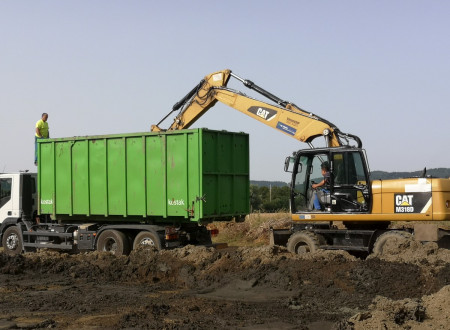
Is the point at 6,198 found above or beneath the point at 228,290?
above

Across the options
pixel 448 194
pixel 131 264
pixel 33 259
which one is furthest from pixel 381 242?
pixel 33 259

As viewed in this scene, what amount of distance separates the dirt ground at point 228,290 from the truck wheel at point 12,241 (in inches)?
129

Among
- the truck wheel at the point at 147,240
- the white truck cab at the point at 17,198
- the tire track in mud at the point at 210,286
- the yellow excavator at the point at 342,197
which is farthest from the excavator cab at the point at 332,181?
the white truck cab at the point at 17,198

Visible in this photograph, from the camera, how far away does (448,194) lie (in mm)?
12906

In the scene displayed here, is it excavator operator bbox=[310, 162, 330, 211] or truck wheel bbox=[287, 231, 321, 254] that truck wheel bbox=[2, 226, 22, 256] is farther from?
excavator operator bbox=[310, 162, 330, 211]

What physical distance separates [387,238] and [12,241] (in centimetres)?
1122

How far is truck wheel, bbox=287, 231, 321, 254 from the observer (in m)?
14.3

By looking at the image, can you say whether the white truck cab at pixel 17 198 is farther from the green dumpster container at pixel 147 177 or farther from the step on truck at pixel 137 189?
the green dumpster container at pixel 147 177

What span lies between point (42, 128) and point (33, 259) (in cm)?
523

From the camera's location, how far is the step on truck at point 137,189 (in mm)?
14609

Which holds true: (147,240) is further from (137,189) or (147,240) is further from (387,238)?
(387,238)

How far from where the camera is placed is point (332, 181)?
14117 millimetres

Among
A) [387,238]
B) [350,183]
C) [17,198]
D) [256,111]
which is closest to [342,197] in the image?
[350,183]

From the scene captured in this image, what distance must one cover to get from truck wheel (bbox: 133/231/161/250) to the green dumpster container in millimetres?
473
